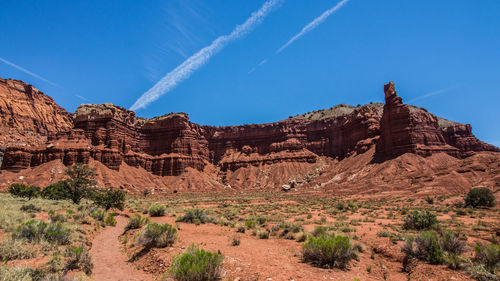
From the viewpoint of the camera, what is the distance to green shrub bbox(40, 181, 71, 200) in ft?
99.8

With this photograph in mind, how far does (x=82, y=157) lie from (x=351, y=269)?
222 feet

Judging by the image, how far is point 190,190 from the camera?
66812 millimetres

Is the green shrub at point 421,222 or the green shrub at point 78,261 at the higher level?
the green shrub at point 421,222

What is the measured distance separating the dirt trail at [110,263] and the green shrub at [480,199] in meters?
29.2

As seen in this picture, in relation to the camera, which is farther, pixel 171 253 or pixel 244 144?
pixel 244 144

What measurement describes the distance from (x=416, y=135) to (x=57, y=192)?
71.2 metres

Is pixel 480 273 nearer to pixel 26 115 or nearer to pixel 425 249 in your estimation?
pixel 425 249

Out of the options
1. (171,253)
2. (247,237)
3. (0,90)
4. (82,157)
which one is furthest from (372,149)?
(0,90)

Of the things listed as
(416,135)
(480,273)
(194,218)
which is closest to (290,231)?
(194,218)

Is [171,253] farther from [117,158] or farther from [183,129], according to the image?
[183,129]

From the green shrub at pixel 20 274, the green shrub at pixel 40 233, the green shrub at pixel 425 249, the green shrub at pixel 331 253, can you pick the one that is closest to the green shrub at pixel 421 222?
the green shrub at pixel 425 249

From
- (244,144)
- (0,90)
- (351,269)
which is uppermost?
(0,90)

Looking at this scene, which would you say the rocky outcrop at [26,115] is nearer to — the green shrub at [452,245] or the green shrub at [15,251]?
the green shrub at [15,251]

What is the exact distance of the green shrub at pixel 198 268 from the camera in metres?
6.38
